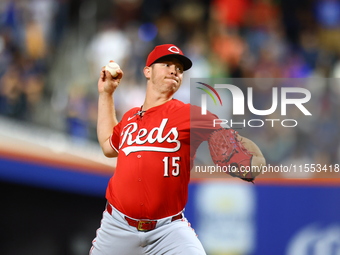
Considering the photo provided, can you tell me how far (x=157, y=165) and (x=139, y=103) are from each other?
139 inches

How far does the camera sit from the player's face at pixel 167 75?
366 centimetres

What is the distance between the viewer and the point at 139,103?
22.7ft

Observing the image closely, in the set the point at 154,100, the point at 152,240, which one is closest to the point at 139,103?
the point at 154,100

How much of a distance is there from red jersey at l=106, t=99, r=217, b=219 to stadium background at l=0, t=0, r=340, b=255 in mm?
1626

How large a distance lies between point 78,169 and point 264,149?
2159 millimetres

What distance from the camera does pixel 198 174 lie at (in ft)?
17.9

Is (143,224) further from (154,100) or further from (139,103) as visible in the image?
(139,103)

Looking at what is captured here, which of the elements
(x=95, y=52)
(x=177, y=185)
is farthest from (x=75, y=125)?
(x=177, y=185)

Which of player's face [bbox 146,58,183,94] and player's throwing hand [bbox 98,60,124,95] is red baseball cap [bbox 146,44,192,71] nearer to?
player's face [bbox 146,58,183,94]

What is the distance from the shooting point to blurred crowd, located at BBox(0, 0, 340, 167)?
6.38 metres

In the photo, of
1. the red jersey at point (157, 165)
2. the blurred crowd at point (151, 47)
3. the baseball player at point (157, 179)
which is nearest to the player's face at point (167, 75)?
the baseball player at point (157, 179)

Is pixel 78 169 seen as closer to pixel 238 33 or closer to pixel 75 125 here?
pixel 75 125

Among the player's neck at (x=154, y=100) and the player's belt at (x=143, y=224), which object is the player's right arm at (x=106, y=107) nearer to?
the player's neck at (x=154, y=100)

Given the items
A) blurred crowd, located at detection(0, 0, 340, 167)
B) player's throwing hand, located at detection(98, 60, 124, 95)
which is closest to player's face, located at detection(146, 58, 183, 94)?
player's throwing hand, located at detection(98, 60, 124, 95)
